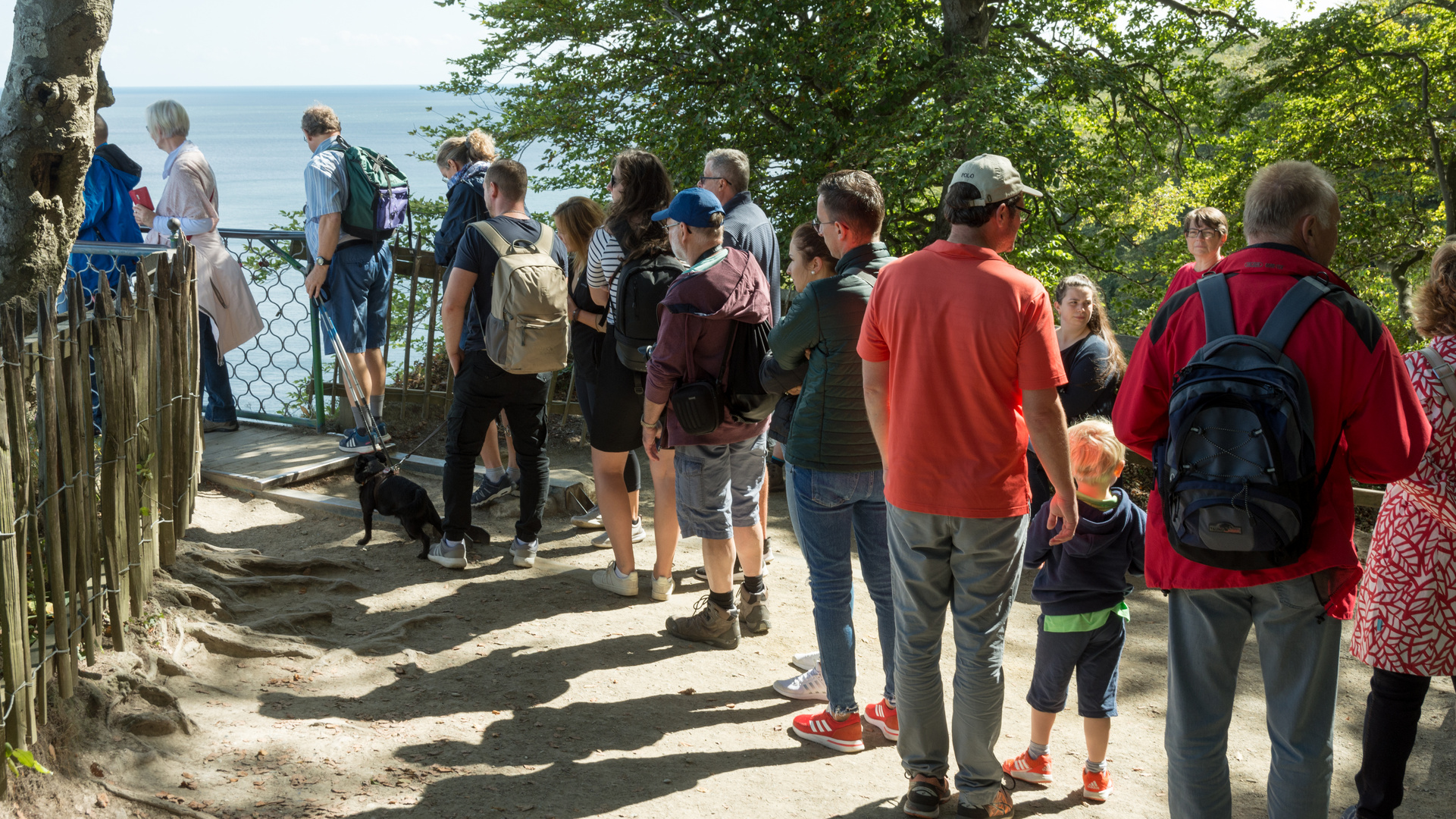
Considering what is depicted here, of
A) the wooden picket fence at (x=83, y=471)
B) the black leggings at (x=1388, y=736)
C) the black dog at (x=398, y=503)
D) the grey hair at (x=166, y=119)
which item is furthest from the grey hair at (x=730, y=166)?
the grey hair at (x=166, y=119)

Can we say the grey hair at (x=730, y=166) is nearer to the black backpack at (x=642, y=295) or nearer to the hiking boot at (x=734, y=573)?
the black backpack at (x=642, y=295)

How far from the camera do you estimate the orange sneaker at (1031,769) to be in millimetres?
3240

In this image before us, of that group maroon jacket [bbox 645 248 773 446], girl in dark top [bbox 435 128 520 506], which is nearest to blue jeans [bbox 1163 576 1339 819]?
maroon jacket [bbox 645 248 773 446]

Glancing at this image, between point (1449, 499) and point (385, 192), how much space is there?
5.30m

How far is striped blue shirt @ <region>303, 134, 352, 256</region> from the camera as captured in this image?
577 cm

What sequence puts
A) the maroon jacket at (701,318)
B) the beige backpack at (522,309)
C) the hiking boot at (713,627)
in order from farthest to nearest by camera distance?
the beige backpack at (522,309), the hiking boot at (713,627), the maroon jacket at (701,318)

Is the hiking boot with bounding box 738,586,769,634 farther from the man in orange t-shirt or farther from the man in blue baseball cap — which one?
the man in orange t-shirt

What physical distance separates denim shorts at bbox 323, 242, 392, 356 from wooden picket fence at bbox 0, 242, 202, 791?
A: 1.84 metres

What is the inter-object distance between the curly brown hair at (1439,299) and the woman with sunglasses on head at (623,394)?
2507 millimetres

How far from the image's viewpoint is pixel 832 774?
3281mm

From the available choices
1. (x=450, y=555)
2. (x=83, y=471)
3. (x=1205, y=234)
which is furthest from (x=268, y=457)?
(x=1205, y=234)

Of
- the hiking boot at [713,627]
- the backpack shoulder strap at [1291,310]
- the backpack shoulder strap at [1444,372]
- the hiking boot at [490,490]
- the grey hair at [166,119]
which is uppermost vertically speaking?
the grey hair at [166,119]

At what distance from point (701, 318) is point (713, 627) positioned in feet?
4.29

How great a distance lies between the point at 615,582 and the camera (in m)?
4.71
